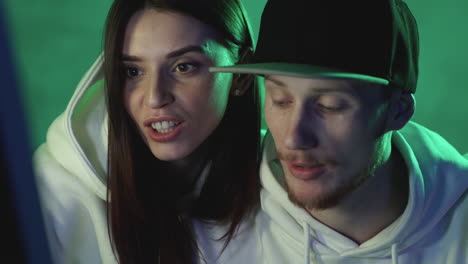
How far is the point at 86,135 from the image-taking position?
5.72 feet

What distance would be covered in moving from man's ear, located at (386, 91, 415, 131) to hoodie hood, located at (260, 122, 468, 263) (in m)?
0.17

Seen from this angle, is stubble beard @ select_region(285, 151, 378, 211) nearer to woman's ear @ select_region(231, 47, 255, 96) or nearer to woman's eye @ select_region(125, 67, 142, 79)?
woman's ear @ select_region(231, 47, 255, 96)

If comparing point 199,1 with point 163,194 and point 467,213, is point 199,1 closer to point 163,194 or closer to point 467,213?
point 163,194

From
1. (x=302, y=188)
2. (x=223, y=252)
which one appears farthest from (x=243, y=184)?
(x=302, y=188)

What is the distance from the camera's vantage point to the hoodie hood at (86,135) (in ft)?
5.44

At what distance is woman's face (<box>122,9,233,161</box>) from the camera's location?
5.08 ft

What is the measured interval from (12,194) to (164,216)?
133 cm

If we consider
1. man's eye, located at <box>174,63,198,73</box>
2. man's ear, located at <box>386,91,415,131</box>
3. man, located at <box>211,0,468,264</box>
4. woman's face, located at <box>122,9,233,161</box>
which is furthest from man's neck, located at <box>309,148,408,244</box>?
man's eye, located at <box>174,63,198,73</box>

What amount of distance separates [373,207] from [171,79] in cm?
73

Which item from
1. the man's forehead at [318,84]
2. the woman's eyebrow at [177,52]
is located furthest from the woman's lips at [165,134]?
the man's forehead at [318,84]

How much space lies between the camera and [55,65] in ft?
7.90

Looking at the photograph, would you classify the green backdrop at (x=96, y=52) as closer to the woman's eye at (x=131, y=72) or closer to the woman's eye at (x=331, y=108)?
the woman's eye at (x=131, y=72)

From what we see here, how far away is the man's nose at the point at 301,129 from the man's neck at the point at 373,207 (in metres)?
0.30

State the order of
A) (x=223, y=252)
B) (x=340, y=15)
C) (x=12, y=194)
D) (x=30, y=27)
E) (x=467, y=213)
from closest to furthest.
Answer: (x=12, y=194)
(x=340, y=15)
(x=467, y=213)
(x=223, y=252)
(x=30, y=27)
